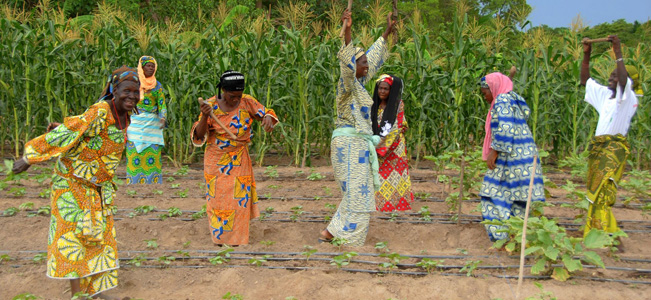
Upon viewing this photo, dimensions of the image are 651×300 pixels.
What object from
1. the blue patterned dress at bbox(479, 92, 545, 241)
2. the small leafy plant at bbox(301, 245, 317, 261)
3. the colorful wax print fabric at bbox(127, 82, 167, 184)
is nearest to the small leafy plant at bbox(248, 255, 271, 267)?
the small leafy plant at bbox(301, 245, 317, 261)

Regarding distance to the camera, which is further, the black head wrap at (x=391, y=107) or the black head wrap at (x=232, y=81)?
the black head wrap at (x=391, y=107)

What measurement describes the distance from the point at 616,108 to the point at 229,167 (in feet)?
10.8

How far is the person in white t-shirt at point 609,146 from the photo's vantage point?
16.3 ft

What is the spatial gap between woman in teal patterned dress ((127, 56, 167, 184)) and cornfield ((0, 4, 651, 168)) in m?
1.39

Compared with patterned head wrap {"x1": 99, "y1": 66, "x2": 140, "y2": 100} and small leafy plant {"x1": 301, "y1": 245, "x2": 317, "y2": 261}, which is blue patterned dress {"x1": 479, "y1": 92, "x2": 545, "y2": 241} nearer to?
small leafy plant {"x1": 301, "y1": 245, "x2": 317, "y2": 261}

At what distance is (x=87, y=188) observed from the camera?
3.84 m

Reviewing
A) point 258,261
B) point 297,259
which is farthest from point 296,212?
point 258,261

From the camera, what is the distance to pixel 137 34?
28.8 feet

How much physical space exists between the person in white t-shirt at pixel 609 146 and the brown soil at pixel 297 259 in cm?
45

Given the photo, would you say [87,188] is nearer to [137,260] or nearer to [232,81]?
[137,260]

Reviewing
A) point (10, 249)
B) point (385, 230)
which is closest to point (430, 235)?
point (385, 230)

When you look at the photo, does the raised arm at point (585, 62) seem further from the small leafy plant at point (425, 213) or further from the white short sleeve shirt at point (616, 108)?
the small leafy plant at point (425, 213)

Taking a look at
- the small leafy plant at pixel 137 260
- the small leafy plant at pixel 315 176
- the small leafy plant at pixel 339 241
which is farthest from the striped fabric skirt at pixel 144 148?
the small leafy plant at pixel 339 241

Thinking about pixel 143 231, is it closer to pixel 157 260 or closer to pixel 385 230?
pixel 157 260
